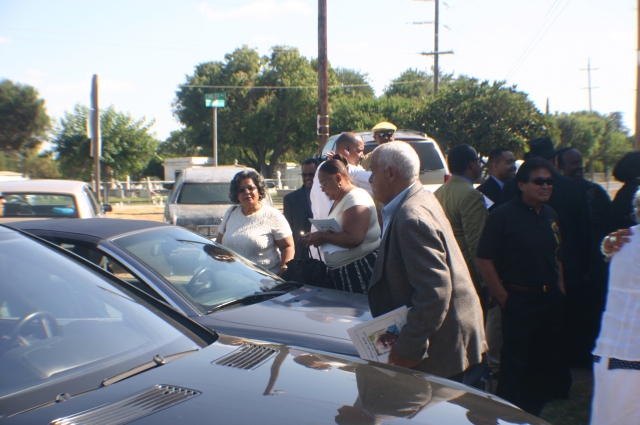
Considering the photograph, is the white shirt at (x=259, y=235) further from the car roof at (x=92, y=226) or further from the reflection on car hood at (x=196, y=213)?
the reflection on car hood at (x=196, y=213)

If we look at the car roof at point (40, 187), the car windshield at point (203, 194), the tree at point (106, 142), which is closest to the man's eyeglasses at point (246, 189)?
the car roof at point (40, 187)

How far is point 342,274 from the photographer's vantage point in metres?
4.43

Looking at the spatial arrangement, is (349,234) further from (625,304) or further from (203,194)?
(203,194)

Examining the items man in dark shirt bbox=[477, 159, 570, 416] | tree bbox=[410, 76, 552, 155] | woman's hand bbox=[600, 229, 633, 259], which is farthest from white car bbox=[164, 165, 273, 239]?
tree bbox=[410, 76, 552, 155]

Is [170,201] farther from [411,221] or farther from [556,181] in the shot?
[411,221]

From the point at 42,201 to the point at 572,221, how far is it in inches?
272

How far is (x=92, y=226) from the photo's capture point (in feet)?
13.9

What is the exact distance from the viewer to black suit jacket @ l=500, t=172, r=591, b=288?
4.82 metres

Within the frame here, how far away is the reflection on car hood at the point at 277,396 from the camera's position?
5.95 ft

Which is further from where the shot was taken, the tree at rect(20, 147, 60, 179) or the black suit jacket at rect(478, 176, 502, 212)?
the tree at rect(20, 147, 60, 179)

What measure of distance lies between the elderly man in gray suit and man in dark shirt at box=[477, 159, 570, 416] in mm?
1043

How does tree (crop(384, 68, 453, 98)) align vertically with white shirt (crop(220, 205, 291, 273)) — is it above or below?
above

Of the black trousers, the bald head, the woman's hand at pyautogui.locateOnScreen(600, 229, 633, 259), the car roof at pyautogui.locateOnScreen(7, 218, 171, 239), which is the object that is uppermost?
the bald head

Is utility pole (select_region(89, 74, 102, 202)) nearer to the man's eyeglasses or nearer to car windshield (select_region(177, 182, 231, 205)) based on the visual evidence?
car windshield (select_region(177, 182, 231, 205))
